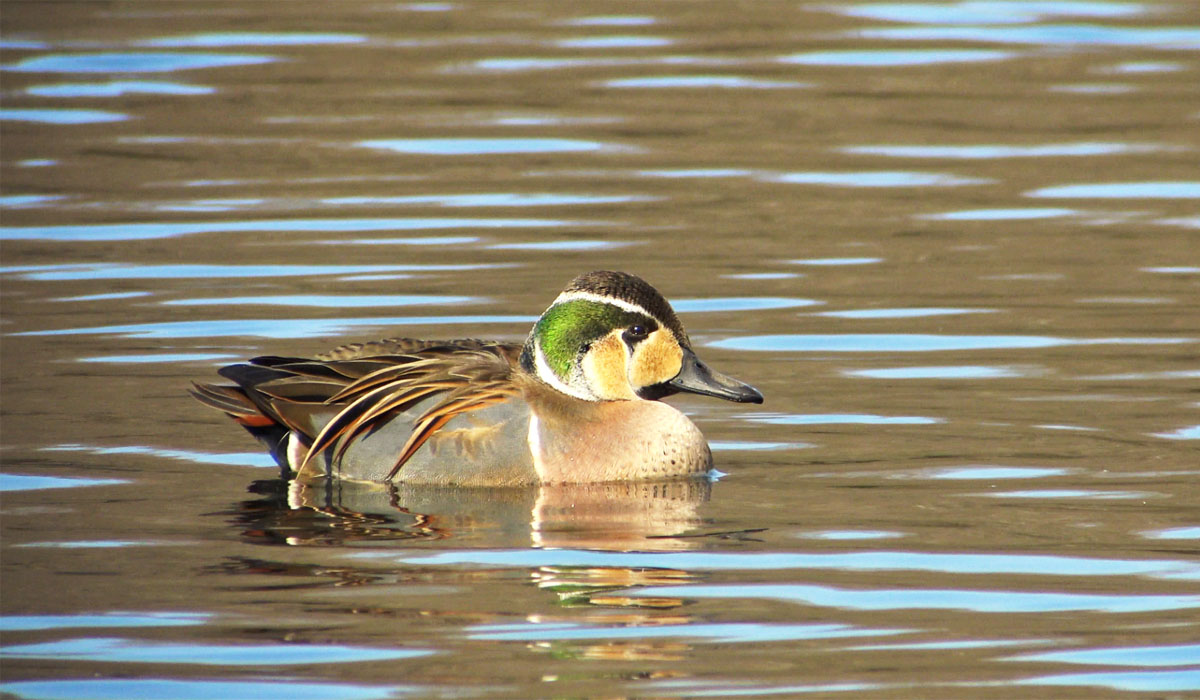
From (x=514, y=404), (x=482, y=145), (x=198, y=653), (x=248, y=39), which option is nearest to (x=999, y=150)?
(x=482, y=145)

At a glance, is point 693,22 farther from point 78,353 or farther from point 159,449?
point 159,449

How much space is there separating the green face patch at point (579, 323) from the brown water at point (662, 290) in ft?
2.19

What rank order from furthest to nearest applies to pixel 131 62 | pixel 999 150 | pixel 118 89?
pixel 131 62 → pixel 118 89 → pixel 999 150

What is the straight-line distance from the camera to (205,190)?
16.1 meters

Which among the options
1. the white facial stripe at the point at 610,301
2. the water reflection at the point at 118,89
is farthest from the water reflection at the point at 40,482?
the water reflection at the point at 118,89

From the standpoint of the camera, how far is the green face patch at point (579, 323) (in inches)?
360

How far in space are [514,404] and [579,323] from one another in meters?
0.46

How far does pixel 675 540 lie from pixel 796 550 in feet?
1.53

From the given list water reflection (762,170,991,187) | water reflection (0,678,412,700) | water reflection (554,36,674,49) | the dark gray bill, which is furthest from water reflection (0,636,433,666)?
water reflection (554,36,674,49)

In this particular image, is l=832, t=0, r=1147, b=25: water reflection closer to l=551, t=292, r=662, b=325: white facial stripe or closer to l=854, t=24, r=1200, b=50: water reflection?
l=854, t=24, r=1200, b=50: water reflection

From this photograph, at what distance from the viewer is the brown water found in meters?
6.81

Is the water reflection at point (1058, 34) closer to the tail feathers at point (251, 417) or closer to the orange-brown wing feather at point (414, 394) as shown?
the orange-brown wing feather at point (414, 394)

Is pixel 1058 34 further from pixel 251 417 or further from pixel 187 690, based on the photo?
pixel 187 690

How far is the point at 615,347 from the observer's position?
30.2ft
